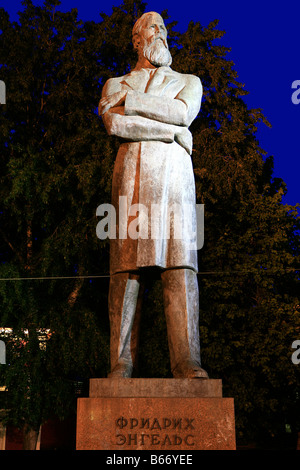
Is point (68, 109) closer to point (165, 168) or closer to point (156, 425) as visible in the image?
point (165, 168)

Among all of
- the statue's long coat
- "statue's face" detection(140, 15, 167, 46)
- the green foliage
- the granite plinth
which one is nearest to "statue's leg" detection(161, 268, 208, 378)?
the statue's long coat

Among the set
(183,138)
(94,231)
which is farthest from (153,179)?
(94,231)

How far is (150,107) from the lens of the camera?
583 cm

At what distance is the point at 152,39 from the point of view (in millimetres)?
6285

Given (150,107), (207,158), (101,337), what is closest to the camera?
(150,107)

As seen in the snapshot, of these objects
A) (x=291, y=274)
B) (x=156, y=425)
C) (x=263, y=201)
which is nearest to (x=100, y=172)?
(x=263, y=201)

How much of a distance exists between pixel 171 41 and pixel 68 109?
13.9 ft

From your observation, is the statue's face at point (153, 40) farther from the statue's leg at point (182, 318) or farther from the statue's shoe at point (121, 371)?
the statue's shoe at point (121, 371)

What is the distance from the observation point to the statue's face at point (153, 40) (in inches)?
248

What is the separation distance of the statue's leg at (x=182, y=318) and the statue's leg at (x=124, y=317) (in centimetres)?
29

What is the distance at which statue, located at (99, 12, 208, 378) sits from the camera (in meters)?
5.61

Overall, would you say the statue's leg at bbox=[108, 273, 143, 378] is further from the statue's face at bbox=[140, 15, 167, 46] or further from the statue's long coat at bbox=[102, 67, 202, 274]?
the statue's face at bbox=[140, 15, 167, 46]
